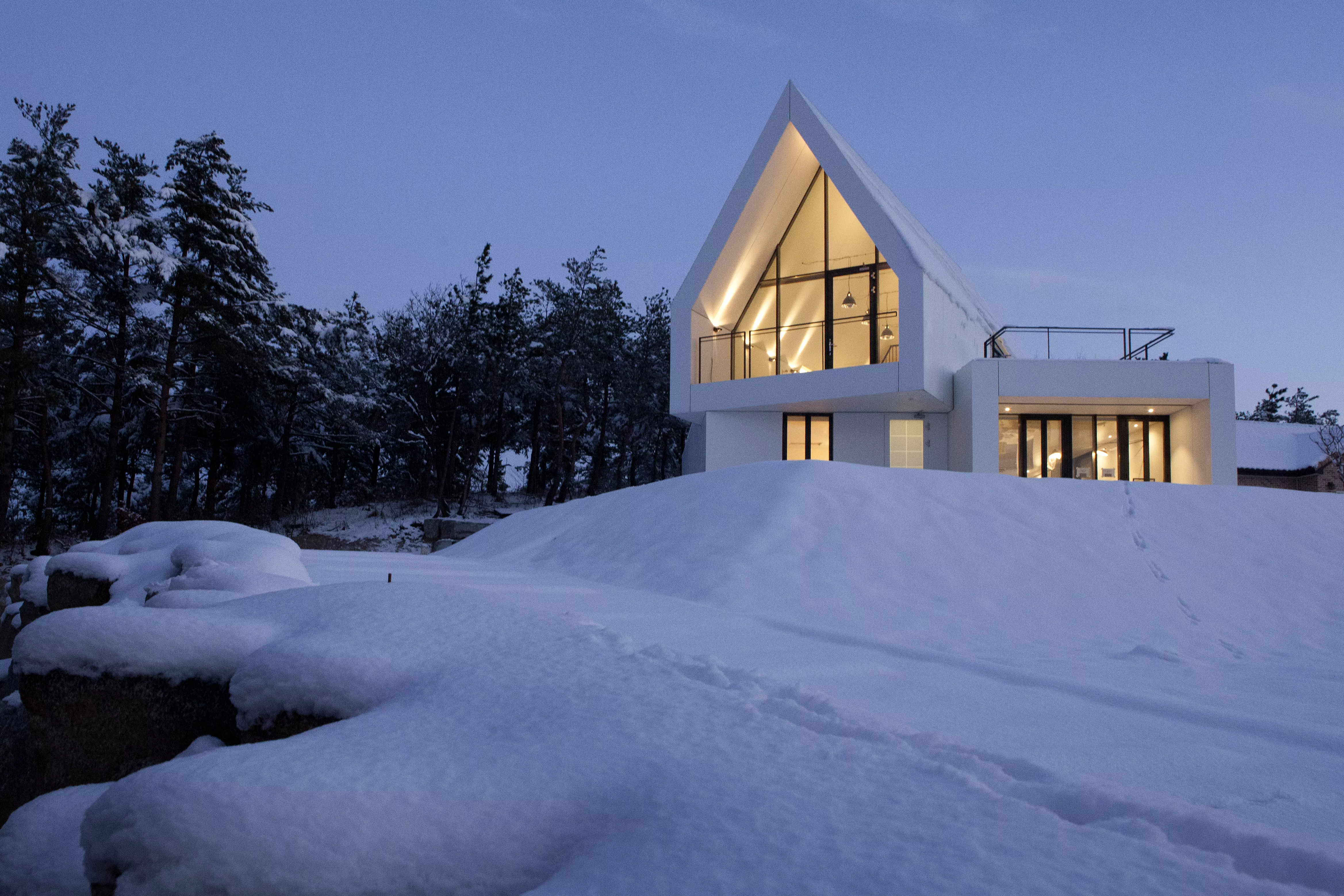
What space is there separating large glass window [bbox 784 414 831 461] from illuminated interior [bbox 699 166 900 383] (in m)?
1.14

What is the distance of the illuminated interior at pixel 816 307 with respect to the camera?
1508 centimetres

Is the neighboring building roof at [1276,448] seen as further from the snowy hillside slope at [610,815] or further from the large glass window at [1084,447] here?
the snowy hillside slope at [610,815]

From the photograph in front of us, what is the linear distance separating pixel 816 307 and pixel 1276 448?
60.7 ft

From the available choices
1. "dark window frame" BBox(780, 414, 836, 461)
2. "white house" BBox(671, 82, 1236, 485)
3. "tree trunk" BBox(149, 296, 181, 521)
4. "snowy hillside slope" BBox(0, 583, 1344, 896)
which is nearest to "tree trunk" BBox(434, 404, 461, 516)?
"tree trunk" BBox(149, 296, 181, 521)

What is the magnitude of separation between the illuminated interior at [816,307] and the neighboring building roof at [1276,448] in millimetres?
15711

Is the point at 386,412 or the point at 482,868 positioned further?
the point at 386,412

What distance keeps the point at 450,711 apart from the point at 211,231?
21.7 metres

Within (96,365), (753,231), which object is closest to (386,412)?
(96,365)

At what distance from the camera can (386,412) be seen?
26.0m

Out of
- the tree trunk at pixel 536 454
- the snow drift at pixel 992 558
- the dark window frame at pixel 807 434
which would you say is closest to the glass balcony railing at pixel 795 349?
the dark window frame at pixel 807 434

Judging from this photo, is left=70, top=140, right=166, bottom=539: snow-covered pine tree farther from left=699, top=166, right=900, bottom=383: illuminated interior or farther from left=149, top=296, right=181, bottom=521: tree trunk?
left=699, top=166, right=900, bottom=383: illuminated interior

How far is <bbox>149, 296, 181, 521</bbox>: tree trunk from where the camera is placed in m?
17.4

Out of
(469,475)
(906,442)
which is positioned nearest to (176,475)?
(469,475)

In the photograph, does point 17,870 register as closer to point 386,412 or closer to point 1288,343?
→ point 386,412
